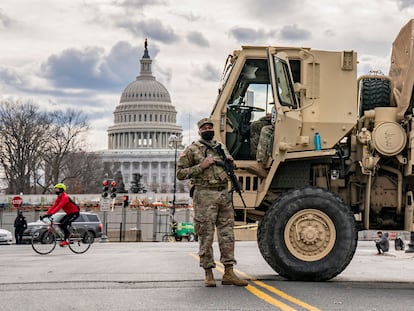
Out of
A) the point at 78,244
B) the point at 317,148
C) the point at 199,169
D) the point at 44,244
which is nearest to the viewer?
the point at 199,169

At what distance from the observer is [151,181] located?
183 meters

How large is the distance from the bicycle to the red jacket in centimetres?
60

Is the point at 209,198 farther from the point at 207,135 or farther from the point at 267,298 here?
the point at 267,298

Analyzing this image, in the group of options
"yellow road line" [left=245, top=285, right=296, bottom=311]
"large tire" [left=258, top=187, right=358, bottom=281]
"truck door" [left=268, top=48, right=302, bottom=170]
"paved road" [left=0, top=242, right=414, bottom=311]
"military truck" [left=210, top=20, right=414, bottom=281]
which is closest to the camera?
"yellow road line" [left=245, top=285, right=296, bottom=311]

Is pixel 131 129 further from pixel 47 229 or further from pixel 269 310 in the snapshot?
A: pixel 269 310

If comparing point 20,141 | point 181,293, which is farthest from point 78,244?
point 20,141

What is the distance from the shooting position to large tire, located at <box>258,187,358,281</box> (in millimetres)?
10258

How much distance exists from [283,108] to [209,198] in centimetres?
181

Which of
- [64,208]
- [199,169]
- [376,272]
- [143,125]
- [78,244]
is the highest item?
[143,125]

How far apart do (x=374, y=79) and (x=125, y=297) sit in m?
4.83

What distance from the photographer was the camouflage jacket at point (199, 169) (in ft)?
31.5

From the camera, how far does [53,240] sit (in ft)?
72.5

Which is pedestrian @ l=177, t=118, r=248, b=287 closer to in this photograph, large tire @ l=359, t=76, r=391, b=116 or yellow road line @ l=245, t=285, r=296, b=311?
yellow road line @ l=245, t=285, r=296, b=311


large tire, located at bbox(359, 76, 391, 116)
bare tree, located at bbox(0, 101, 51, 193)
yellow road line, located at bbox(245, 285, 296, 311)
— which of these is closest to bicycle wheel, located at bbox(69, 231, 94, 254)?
large tire, located at bbox(359, 76, 391, 116)
